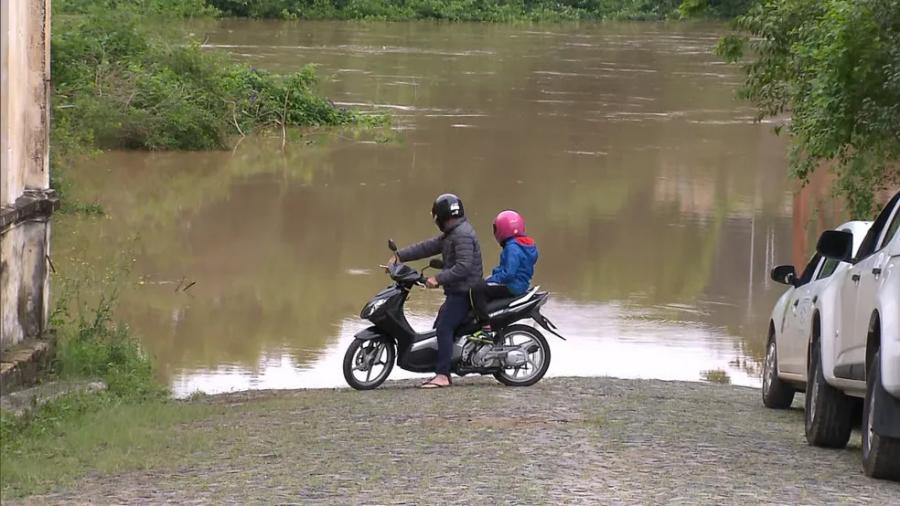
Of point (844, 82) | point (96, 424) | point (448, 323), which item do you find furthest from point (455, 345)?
point (844, 82)

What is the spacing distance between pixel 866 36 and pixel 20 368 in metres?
8.80

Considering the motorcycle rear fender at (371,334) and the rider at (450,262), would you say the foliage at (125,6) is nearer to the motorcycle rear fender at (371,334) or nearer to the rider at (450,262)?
the motorcycle rear fender at (371,334)

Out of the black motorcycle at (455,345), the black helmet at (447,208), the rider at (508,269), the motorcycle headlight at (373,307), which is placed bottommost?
the black motorcycle at (455,345)

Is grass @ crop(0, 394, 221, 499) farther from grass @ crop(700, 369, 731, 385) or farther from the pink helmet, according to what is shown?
grass @ crop(700, 369, 731, 385)

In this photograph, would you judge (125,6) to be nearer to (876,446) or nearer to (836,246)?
(836,246)

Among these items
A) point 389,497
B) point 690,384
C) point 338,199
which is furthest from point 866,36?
point 338,199

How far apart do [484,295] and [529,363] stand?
823 mm

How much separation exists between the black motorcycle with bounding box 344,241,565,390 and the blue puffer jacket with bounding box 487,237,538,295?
12 cm

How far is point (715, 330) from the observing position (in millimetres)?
20375

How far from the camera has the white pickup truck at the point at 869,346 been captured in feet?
26.4

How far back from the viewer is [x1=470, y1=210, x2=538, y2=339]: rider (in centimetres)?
1273

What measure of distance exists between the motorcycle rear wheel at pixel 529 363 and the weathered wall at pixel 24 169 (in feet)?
12.5

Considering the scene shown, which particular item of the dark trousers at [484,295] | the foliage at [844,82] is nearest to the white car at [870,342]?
the dark trousers at [484,295]

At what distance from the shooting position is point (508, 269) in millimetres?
12758
